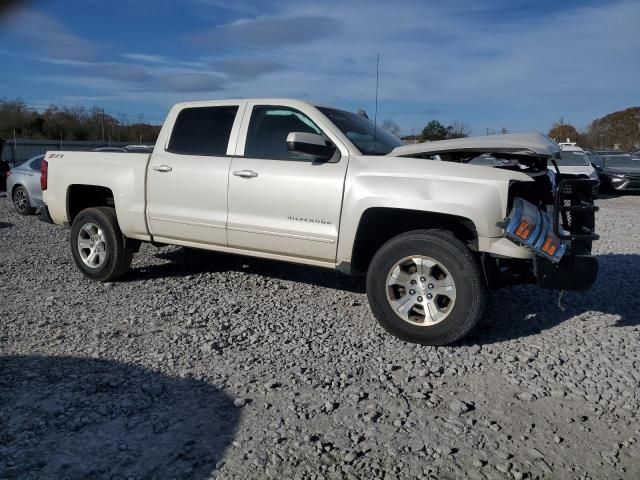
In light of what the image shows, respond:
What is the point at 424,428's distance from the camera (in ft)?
11.4

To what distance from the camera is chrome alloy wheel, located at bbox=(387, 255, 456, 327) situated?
4.73 meters

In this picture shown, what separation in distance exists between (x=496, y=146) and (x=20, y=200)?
38.5ft

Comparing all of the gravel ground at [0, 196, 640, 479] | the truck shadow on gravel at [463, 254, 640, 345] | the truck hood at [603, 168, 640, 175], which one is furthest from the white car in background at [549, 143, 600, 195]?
the gravel ground at [0, 196, 640, 479]

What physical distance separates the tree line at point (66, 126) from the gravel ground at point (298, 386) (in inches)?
1062

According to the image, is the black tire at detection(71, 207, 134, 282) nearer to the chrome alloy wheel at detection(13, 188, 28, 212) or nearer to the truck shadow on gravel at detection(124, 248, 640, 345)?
the truck shadow on gravel at detection(124, 248, 640, 345)

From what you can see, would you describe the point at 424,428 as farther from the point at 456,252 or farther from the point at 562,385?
the point at 456,252

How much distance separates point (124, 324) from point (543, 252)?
3.42 meters

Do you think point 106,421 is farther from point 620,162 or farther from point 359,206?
point 620,162

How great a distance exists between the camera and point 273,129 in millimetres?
5785

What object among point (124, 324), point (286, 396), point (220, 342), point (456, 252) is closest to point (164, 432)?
point (286, 396)

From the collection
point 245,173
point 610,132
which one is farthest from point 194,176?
point 610,132

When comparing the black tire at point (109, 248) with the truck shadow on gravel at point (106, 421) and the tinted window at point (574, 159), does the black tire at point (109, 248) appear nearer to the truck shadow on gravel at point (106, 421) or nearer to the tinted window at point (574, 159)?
the truck shadow on gravel at point (106, 421)

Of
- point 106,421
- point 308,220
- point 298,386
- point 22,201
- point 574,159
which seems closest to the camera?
point 106,421

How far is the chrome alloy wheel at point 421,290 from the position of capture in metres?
4.73
